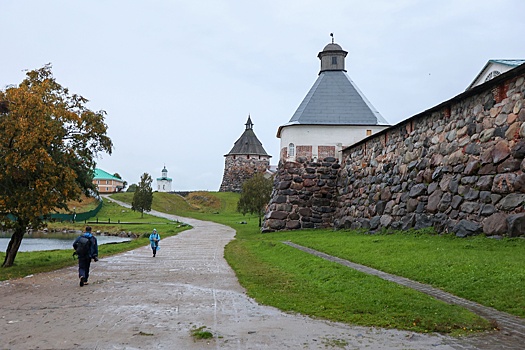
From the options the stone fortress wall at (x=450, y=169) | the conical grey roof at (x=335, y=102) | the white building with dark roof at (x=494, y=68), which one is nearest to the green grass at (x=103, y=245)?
the stone fortress wall at (x=450, y=169)

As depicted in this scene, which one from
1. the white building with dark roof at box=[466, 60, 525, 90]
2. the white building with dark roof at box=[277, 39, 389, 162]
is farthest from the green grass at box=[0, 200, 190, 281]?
the white building with dark roof at box=[466, 60, 525, 90]

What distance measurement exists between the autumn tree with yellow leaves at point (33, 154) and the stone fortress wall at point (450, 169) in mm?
11254

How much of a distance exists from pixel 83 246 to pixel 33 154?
4914mm

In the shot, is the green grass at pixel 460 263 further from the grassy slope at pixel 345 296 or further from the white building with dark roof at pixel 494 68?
the white building with dark roof at pixel 494 68

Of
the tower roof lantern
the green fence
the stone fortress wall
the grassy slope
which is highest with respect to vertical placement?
the tower roof lantern

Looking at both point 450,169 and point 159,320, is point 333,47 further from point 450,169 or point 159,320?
point 159,320

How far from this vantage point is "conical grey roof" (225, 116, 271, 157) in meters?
81.6

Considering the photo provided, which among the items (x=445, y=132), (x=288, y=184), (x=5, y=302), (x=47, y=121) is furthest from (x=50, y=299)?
(x=288, y=184)

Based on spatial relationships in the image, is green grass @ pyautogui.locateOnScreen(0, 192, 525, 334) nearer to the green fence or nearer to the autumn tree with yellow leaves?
the autumn tree with yellow leaves

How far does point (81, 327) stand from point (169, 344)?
5.66 ft

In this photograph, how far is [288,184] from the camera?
27688 mm

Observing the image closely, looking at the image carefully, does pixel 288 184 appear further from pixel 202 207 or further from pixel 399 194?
pixel 202 207

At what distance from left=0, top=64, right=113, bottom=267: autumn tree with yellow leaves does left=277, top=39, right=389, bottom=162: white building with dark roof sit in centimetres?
1311

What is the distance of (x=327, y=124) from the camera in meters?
27.9
